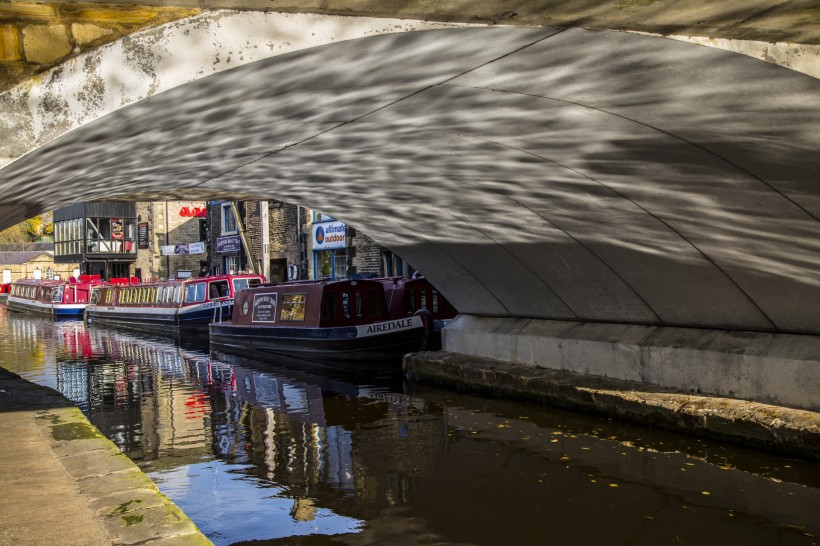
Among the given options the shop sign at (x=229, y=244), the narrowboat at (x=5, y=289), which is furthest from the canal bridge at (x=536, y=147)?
the narrowboat at (x=5, y=289)

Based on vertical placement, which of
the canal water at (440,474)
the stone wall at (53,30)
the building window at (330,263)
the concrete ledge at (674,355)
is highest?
the stone wall at (53,30)

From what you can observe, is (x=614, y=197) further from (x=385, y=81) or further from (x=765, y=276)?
(x=385, y=81)

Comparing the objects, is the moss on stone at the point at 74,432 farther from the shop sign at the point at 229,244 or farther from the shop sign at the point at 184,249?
the shop sign at the point at 184,249

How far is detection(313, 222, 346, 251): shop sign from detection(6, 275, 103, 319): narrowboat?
18.0 metres

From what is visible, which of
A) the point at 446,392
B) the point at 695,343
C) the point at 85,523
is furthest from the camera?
the point at 446,392

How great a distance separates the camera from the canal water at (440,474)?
275 inches

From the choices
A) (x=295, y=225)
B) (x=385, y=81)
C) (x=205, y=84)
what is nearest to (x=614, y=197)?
(x=385, y=81)

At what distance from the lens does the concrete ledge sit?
8.76 meters

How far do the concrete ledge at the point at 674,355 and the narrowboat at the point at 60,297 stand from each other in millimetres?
34819

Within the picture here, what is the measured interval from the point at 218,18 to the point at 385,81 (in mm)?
1885

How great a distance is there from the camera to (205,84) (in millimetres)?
5301

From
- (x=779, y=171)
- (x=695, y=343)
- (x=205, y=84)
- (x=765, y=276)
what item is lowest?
(x=695, y=343)

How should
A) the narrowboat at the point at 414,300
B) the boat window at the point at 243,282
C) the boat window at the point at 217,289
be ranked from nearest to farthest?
the narrowboat at the point at 414,300 → the boat window at the point at 243,282 → the boat window at the point at 217,289

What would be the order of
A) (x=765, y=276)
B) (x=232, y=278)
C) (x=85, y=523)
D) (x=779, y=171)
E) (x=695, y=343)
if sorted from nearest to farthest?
(x=85, y=523) < (x=779, y=171) < (x=765, y=276) < (x=695, y=343) < (x=232, y=278)
